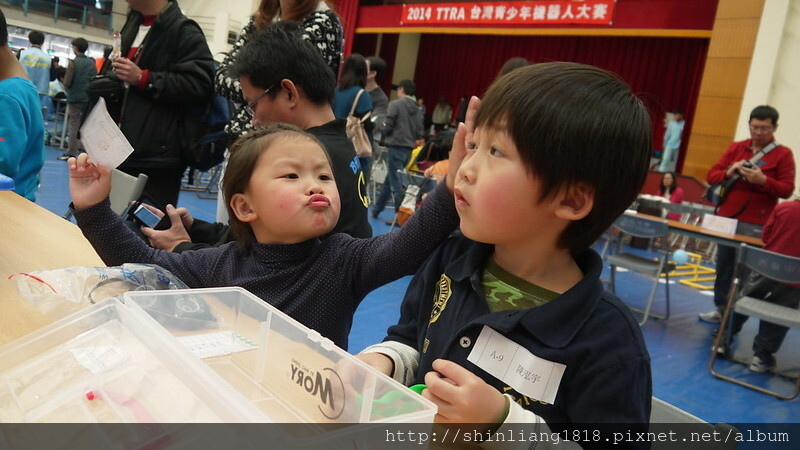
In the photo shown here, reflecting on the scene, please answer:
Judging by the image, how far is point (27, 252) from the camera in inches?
51.9

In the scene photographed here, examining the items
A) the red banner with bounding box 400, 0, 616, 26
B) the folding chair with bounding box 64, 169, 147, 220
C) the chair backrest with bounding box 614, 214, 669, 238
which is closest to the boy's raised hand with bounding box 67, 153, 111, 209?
the folding chair with bounding box 64, 169, 147, 220

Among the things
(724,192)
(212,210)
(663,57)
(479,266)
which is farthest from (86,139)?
(663,57)

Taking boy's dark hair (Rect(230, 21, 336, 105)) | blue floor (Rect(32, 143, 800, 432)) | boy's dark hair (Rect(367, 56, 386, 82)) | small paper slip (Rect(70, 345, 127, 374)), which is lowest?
blue floor (Rect(32, 143, 800, 432))

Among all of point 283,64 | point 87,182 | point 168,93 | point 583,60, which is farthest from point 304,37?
point 583,60

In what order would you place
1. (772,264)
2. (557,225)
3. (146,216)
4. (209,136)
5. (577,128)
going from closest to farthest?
(577,128) → (557,225) → (146,216) → (209,136) → (772,264)

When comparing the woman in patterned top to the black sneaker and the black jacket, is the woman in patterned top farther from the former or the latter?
the black sneaker

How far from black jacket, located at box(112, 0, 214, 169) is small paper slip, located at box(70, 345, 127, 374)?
1.70m

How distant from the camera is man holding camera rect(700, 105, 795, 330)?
418cm

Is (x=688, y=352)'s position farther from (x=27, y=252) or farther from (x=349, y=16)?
(x=349, y=16)

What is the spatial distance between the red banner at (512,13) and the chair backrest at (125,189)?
851 cm

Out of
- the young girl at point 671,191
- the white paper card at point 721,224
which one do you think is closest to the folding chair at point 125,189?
the white paper card at point 721,224

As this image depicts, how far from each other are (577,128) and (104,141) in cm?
106

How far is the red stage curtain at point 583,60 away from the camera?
450 inches

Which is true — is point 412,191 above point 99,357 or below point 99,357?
below
